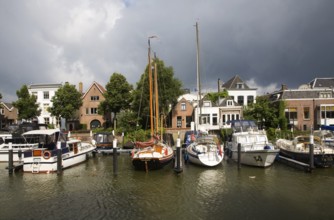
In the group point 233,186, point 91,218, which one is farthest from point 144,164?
point 91,218

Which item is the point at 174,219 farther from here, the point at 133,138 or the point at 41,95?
the point at 41,95

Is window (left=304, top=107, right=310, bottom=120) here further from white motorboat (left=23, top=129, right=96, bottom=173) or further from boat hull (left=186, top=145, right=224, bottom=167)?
white motorboat (left=23, top=129, right=96, bottom=173)

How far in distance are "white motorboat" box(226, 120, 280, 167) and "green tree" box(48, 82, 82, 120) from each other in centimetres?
3399

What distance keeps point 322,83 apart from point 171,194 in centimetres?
4983

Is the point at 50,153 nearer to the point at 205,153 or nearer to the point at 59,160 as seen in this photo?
the point at 59,160

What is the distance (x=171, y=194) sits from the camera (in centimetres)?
1736

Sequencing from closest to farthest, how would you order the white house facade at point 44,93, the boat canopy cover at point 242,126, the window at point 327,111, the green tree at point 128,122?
1. the boat canopy cover at point 242,126
2. the green tree at point 128,122
3. the window at point 327,111
4. the white house facade at point 44,93

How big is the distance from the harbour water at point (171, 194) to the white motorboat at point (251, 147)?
85 cm

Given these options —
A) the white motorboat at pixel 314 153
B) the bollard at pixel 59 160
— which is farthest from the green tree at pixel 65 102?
the white motorboat at pixel 314 153

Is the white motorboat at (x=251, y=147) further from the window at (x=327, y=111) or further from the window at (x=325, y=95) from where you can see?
the window at (x=325, y=95)

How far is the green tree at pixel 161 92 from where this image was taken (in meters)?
47.8

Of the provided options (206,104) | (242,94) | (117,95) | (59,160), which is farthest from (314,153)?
(117,95)

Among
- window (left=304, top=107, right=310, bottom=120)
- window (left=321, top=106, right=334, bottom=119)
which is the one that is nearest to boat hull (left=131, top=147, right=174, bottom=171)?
window (left=304, top=107, right=310, bottom=120)

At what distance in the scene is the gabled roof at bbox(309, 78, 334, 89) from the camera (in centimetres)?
5457
